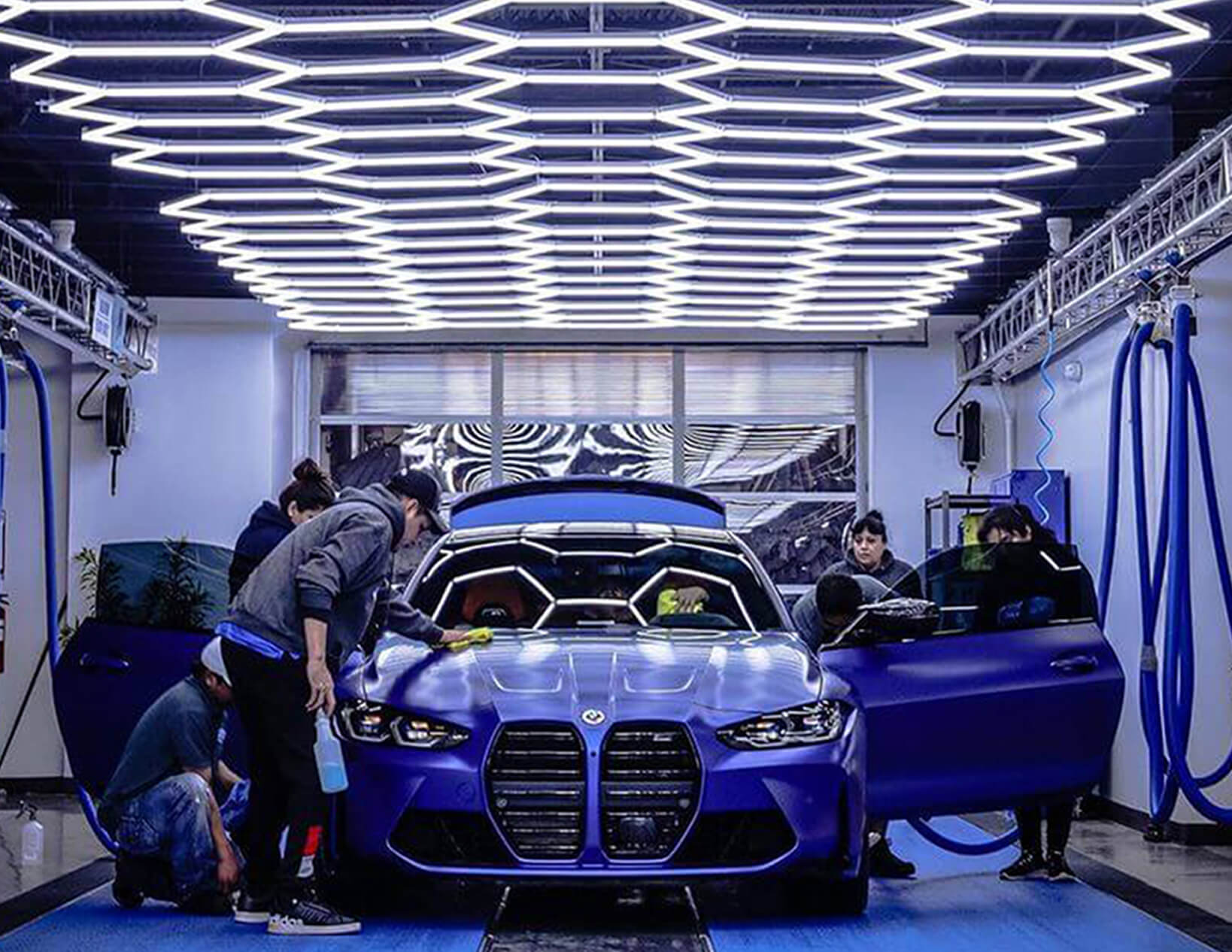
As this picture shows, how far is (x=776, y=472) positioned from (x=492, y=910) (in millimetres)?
10220

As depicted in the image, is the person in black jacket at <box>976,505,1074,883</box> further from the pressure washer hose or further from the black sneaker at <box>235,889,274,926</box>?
the black sneaker at <box>235,889,274,926</box>

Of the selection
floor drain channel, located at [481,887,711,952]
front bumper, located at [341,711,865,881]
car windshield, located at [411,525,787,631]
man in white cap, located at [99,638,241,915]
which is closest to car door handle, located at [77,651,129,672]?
man in white cap, located at [99,638,241,915]

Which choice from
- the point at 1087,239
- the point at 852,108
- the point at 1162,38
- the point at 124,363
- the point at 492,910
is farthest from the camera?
the point at 124,363

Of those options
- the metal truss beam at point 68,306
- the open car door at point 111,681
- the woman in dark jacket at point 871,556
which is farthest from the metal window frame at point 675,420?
the open car door at point 111,681

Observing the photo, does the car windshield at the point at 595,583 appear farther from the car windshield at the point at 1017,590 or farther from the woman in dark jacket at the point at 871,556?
the woman in dark jacket at the point at 871,556

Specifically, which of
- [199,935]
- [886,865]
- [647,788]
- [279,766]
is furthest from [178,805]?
[886,865]

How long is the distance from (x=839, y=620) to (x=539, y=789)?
2.17 metres

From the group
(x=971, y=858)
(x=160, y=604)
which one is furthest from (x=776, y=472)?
(x=971, y=858)

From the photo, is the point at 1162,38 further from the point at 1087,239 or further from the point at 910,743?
the point at 1087,239

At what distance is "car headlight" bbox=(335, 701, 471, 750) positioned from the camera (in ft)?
19.9

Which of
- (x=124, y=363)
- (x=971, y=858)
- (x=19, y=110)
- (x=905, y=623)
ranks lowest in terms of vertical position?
(x=971, y=858)

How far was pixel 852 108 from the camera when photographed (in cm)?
845

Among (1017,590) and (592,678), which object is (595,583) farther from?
(1017,590)

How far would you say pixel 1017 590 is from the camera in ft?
24.7
